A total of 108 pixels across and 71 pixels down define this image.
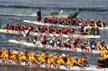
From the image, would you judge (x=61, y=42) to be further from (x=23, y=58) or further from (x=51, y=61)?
(x=51, y=61)

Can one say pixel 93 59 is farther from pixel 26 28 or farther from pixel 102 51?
pixel 26 28

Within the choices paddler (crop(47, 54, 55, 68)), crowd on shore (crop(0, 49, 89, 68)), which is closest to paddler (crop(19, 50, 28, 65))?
crowd on shore (crop(0, 49, 89, 68))

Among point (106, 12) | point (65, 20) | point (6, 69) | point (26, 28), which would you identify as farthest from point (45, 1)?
point (6, 69)

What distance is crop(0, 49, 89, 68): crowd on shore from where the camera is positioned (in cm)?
4466

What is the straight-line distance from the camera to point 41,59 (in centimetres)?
4641

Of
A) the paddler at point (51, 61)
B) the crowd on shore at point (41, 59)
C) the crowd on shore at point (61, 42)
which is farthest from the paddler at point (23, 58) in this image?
the crowd on shore at point (61, 42)

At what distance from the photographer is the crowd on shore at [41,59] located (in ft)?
147

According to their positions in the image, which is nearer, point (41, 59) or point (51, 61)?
point (51, 61)

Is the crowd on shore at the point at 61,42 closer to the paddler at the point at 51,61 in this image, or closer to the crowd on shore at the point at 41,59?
the crowd on shore at the point at 41,59

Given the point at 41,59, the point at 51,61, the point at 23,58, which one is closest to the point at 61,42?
the point at 23,58

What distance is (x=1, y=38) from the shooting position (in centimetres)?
6894

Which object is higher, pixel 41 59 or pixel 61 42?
pixel 41 59

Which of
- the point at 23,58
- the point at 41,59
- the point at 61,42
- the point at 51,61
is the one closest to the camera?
the point at 51,61

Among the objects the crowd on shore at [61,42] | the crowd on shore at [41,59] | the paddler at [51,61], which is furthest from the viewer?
the crowd on shore at [61,42]
